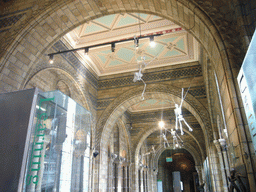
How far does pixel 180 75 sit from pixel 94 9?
5.32 meters

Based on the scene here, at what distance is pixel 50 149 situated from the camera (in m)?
2.46

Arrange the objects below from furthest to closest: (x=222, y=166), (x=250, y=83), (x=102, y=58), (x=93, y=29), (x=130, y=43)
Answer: (x=102, y=58) < (x=130, y=43) < (x=222, y=166) < (x=93, y=29) < (x=250, y=83)

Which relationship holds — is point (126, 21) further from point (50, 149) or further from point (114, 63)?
point (50, 149)

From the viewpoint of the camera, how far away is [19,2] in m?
5.43

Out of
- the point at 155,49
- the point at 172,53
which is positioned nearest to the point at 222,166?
the point at 172,53

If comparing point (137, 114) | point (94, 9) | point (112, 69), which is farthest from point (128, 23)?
point (137, 114)

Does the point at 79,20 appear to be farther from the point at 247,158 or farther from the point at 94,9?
the point at 247,158

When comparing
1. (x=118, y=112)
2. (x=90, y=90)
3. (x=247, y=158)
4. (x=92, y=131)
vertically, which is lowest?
(x=247, y=158)

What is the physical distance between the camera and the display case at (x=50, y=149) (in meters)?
2.35

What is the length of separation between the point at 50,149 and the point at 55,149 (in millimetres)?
65

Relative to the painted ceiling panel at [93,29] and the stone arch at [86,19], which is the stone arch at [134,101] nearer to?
the painted ceiling panel at [93,29]

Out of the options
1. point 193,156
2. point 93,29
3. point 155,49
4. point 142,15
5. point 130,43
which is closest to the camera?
point 142,15

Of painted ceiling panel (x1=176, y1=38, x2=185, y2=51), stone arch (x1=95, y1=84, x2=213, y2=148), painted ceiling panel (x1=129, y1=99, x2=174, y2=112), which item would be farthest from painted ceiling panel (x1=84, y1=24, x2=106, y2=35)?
painted ceiling panel (x1=129, y1=99, x2=174, y2=112)

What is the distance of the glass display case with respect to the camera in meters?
2.37
